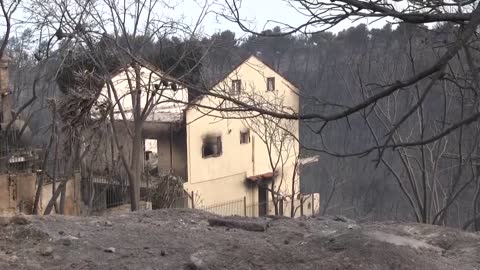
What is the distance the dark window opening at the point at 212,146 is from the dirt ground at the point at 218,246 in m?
20.6

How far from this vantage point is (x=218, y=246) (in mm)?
5441

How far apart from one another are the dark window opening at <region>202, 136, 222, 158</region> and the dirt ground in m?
20.6

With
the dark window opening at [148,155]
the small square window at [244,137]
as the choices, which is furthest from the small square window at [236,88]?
the small square window at [244,137]

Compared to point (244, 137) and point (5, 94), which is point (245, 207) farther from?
point (5, 94)

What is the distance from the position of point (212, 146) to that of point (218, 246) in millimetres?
22399

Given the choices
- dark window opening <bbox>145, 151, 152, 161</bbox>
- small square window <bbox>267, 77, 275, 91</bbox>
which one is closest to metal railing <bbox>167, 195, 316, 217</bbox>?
dark window opening <bbox>145, 151, 152, 161</bbox>

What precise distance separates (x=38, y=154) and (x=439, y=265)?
17.0 m

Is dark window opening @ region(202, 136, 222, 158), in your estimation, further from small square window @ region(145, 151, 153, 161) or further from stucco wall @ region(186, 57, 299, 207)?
small square window @ region(145, 151, 153, 161)

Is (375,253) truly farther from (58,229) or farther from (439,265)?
(58,229)

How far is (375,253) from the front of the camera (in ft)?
15.8

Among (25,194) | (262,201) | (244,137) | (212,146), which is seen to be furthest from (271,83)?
(25,194)

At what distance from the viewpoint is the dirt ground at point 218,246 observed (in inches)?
190

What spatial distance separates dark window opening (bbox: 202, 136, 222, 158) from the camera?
27.3m

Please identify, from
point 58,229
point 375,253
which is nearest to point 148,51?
point 58,229
